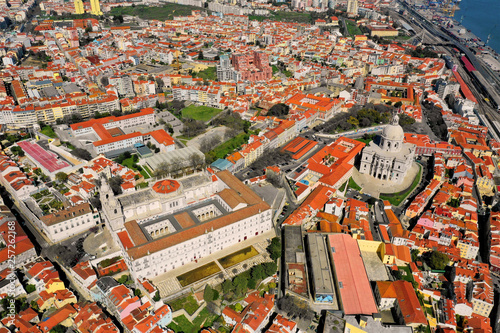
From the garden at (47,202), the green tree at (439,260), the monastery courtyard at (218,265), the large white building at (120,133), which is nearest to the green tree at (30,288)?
the monastery courtyard at (218,265)

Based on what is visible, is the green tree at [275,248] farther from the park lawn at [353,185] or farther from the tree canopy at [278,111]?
the tree canopy at [278,111]

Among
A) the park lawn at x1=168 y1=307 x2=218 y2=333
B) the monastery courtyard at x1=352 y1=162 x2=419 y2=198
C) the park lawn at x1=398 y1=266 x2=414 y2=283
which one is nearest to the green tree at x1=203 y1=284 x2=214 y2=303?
the park lawn at x1=168 y1=307 x2=218 y2=333

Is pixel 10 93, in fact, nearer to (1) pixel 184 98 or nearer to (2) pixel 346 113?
(1) pixel 184 98

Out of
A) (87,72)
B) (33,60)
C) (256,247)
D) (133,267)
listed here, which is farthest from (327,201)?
(33,60)

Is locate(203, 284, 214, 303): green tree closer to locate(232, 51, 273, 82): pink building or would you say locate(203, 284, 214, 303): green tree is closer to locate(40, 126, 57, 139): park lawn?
locate(40, 126, 57, 139): park lawn

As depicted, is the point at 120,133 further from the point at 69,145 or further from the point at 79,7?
the point at 79,7
